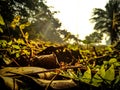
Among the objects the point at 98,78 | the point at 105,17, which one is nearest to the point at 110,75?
the point at 98,78

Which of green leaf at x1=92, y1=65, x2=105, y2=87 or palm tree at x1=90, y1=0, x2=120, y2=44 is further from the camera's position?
palm tree at x1=90, y1=0, x2=120, y2=44

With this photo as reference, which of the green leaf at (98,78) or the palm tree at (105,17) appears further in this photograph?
the palm tree at (105,17)

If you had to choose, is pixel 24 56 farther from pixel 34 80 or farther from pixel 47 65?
pixel 34 80

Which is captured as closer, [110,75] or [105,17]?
[110,75]

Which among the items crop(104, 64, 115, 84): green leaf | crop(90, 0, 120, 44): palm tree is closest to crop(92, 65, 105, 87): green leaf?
crop(104, 64, 115, 84): green leaf

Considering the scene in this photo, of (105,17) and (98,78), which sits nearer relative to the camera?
(98,78)

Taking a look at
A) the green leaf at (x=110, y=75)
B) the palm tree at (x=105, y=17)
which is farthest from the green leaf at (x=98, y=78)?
the palm tree at (x=105, y=17)

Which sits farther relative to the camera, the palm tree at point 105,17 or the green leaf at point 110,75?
the palm tree at point 105,17

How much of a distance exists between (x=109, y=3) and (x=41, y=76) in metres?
43.6

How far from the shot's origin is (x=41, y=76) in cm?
130

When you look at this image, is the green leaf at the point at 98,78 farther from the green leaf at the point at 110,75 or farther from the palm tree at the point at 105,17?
the palm tree at the point at 105,17

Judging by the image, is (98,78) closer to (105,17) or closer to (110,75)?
(110,75)

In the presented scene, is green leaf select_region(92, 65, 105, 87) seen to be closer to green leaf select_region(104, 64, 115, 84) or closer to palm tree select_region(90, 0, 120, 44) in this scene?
green leaf select_region(104, 64, 115, 84)

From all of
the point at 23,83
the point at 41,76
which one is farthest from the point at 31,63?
the point at 23,83
